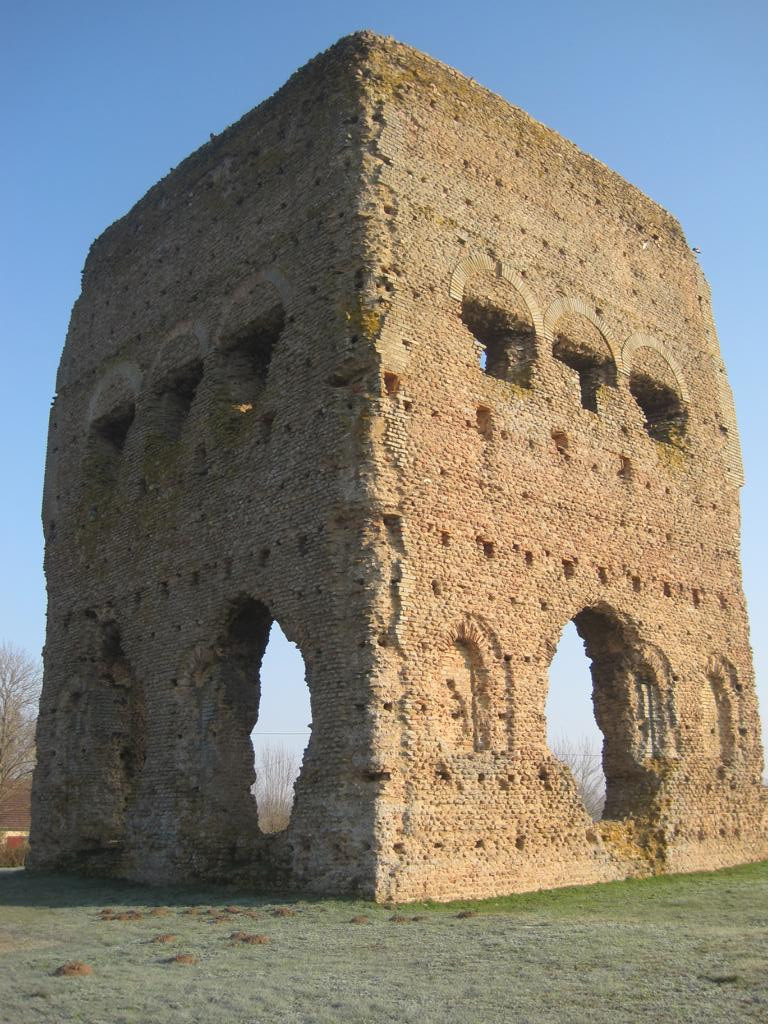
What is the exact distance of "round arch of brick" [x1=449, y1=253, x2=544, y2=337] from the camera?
11438mm

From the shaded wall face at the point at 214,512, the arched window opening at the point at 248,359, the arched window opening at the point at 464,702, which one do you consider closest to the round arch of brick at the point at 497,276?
the shaded wall face at the point at 214,512

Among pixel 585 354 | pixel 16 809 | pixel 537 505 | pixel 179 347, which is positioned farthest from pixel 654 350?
pixel 16 809

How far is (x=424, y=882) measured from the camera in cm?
887

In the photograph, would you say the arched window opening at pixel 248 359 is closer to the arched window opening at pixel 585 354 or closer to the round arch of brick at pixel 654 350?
the arched window opening at pixel 585 354

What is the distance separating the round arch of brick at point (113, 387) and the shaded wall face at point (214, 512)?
1.4 inches

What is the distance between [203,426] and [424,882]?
5947 millimetres

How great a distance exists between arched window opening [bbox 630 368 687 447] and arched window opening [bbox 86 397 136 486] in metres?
6.94

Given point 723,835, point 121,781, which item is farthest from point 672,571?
point 121,781

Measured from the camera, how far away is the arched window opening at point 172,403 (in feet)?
43.6

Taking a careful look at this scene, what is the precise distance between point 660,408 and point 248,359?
580 centimetres

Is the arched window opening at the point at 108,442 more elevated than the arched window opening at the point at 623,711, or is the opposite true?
the arched window opening at the point at 108,442

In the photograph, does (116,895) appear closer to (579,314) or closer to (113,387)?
(113,387)

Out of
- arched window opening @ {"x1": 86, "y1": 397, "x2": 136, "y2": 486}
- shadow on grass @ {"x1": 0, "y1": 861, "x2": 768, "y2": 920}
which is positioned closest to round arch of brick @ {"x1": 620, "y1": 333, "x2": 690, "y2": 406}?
shadow on grass @ {"x1": 0, "y1": 861, "x2": 768, "y2": 920}

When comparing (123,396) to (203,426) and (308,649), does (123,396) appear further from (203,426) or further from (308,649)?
(308,649)
